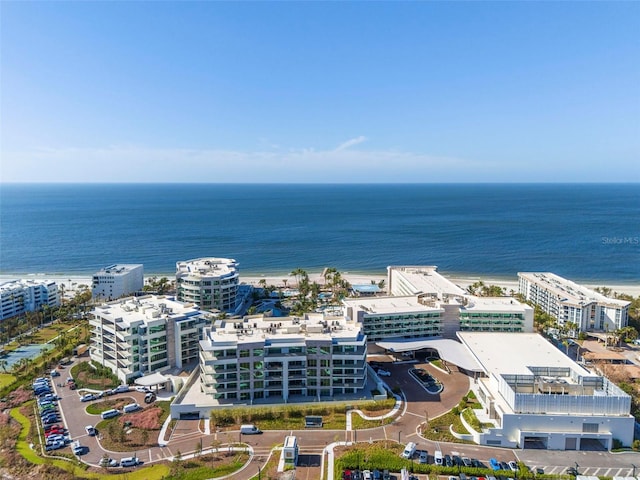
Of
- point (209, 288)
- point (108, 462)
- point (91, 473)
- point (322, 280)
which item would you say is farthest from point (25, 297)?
point (322, 280)

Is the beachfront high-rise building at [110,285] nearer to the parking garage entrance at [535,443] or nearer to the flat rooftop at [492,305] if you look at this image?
the flat rooftop at [492,305]

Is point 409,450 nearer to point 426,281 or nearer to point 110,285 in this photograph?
point 426,281

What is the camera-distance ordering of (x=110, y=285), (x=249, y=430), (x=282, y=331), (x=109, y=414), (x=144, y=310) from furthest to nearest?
1. (x=110, y=285)
2. (x=144, y=310)
3. (x=282, y=331)
4. (x=109, y=414)
5. (x=249, y=430)

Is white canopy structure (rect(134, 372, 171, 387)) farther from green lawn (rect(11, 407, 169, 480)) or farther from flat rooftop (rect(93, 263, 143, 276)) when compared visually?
flat rooftop (rect(93, 263, 143, 276))

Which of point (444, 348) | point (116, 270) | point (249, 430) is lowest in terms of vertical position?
point (249, 430)

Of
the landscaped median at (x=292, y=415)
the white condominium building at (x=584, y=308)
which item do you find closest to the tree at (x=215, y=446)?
the landscaped median at (x=292, y=415)
